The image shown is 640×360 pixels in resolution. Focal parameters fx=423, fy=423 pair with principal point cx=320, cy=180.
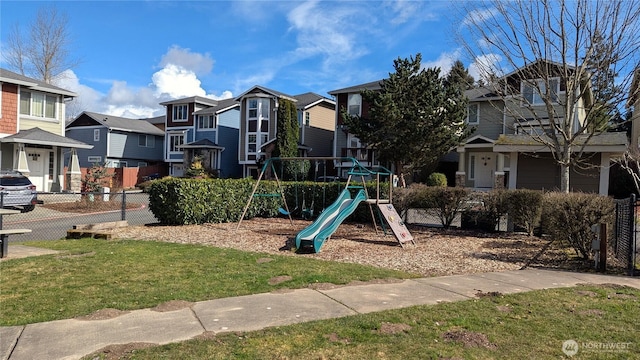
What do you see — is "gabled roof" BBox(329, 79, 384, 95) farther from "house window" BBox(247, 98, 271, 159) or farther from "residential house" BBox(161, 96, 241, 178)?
"residential house" BBox(161, 96, 241, 178)

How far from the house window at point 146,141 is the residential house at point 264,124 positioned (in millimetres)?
13102

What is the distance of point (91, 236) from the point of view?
1045 cm

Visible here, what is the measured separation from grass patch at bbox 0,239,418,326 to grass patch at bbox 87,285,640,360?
162 cm

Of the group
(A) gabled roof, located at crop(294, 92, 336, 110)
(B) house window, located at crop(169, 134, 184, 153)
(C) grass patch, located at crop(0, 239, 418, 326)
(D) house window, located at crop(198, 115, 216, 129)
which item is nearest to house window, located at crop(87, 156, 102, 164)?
(B) house window, located at crop(169, 134, 184, 153)

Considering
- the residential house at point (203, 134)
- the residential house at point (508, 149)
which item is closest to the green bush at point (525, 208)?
the residential house at point (508, 149)

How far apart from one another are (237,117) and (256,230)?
31.5 m

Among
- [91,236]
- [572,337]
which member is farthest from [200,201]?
[572,337]

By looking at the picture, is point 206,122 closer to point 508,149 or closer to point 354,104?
point 354,104

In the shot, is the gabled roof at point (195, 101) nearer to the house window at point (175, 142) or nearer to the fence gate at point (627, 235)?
the house window at point (175, 142)

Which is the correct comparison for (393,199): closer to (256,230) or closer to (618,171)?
(256,230)

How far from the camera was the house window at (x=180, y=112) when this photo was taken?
4266 cm

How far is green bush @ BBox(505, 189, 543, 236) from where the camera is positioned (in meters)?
11.7

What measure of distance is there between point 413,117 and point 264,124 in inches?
721

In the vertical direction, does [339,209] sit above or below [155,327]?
above
